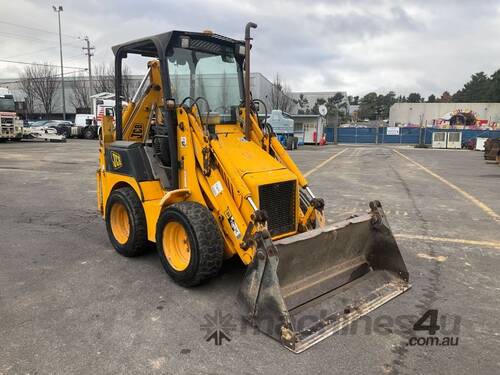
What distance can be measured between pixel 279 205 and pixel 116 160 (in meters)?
2.35

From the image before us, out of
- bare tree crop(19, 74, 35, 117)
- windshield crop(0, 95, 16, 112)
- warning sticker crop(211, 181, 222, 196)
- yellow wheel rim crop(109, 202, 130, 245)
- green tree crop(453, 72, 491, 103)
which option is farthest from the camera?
green tree crop(453, 72, 491, 103)

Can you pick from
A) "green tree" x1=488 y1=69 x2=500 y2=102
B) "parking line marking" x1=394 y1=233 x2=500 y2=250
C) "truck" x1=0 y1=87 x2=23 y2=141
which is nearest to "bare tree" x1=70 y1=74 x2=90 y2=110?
"truck" x1=0 y1=87 x2=23 y2=141

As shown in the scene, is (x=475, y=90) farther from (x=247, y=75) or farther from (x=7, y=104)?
(x=247, y=75)

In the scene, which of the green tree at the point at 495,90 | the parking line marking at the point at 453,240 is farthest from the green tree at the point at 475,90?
the parking line marking at the point at 453,240

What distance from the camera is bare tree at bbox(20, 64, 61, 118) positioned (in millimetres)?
58875

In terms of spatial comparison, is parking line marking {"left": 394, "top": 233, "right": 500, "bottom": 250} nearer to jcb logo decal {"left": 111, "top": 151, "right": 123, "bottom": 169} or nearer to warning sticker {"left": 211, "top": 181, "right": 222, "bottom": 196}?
warning sticker {"left": 211, "top": 181, "right": 222, "bottom": 196}

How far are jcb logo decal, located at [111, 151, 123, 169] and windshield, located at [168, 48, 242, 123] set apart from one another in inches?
46.6

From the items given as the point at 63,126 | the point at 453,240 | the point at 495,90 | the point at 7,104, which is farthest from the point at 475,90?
the point at 453,240

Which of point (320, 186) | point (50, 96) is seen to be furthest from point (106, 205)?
point (50, 96)

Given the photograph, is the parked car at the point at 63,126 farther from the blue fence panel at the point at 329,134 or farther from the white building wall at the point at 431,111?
the white building wall at the point at 431,111

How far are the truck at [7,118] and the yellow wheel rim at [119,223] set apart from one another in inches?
1049

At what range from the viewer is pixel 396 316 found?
13.2 ft

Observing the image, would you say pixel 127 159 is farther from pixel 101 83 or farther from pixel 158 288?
pixel 101 83

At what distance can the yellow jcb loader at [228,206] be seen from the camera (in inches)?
150
